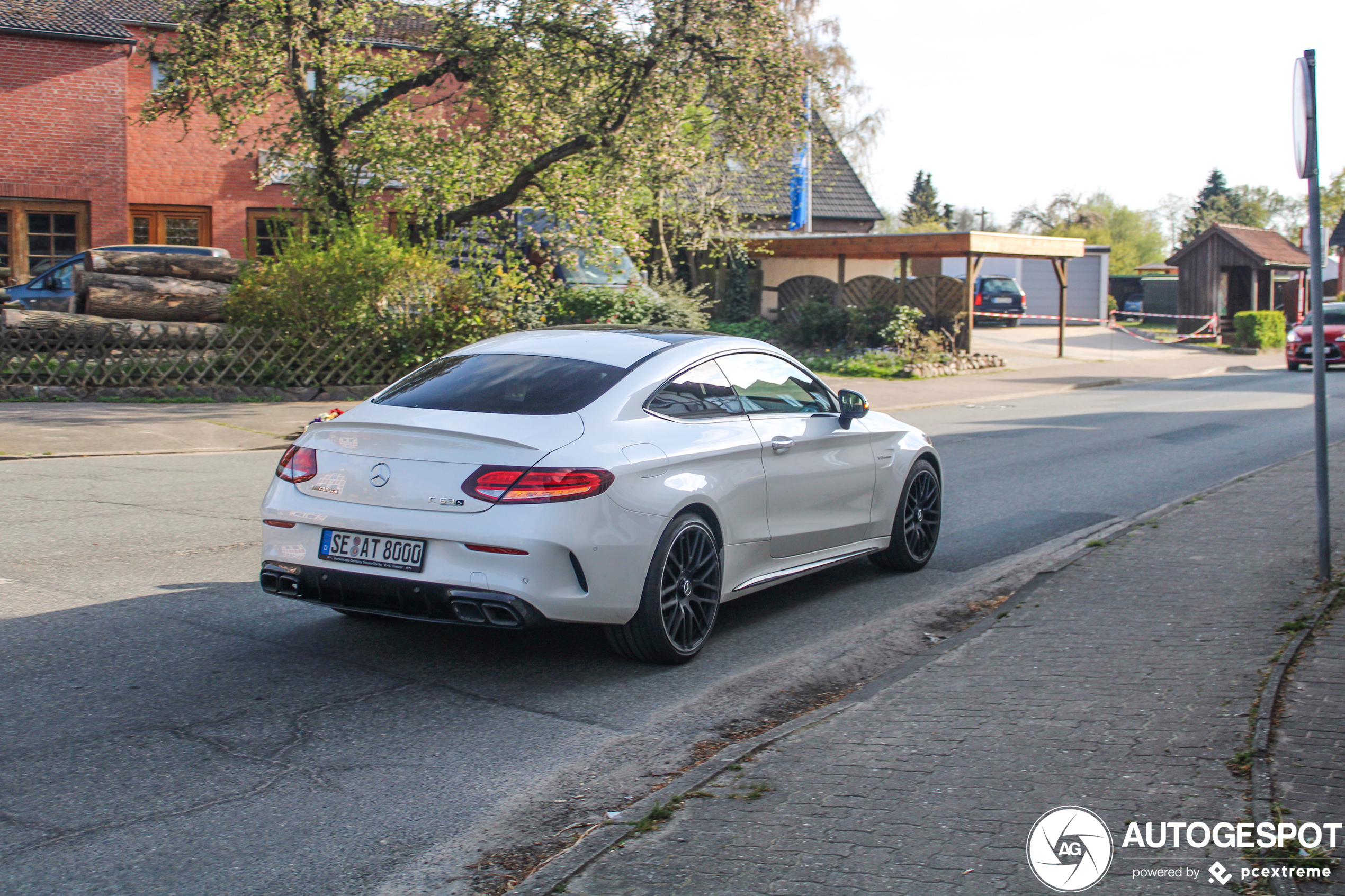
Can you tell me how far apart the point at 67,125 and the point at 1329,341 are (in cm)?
3157

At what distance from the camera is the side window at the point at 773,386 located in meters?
6.31

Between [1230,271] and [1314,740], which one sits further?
[1230,271]

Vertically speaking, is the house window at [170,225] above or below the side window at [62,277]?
above

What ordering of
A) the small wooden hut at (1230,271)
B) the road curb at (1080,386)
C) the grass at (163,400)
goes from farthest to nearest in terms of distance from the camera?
the small wooden hut at (1230,271), the road curb at (1080,386), the grass at (163,400)

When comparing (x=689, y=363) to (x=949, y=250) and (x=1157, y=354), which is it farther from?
(x=1157, y=354)

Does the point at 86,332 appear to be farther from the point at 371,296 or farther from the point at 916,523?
the point at 916,523

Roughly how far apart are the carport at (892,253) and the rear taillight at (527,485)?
2386 cm

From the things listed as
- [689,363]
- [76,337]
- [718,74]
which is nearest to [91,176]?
[76,337]

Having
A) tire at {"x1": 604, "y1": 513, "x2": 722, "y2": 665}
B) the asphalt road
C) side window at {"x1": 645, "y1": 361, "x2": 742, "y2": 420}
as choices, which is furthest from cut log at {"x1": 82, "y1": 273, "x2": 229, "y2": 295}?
tire at {"x1": 604, "y1": 513, "x2": 722, "y2": 665}

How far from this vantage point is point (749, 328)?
32031 mm

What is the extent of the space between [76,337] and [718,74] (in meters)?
10.2

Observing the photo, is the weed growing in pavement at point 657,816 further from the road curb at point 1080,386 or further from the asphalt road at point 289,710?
the road curb at point 1080,386

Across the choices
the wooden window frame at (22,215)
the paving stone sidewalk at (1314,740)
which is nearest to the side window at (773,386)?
the paving stone sidewalk at (1314,740)

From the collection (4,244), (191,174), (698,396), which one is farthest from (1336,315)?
(4,244)
